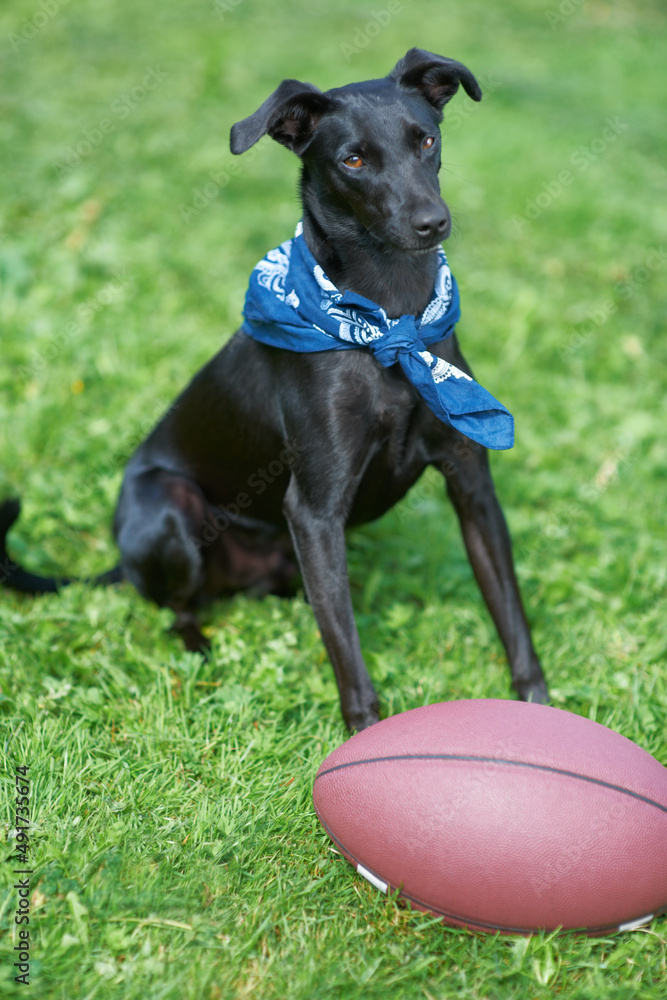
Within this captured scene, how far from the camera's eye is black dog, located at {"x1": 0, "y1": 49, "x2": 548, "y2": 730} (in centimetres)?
253

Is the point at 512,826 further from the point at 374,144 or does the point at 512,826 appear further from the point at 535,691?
the point at 374,144

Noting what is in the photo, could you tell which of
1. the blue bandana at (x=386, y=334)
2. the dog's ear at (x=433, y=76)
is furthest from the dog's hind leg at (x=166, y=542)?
the dog's ear at (x=433, y=76)

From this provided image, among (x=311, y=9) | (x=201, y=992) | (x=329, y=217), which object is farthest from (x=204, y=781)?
(x=311, y=9)

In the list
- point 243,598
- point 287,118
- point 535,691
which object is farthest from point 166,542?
point 287,118

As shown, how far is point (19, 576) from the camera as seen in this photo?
3.37 m

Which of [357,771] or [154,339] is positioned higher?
[357,771]

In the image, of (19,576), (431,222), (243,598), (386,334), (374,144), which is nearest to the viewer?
(431,222)

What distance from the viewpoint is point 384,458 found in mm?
2820

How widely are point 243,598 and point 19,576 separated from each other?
0.88 meters

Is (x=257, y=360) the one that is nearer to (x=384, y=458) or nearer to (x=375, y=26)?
(x=384, y=458)

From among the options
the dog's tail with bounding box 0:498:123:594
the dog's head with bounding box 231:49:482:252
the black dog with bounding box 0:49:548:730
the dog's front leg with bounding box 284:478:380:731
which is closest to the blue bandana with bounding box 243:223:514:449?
the black dog with bounding box 0:49:548:730

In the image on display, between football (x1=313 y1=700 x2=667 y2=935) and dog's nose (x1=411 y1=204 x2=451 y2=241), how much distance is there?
1330 mm

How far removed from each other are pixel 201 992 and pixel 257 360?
1.95 meters

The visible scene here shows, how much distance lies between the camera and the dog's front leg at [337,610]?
8.89 feet
